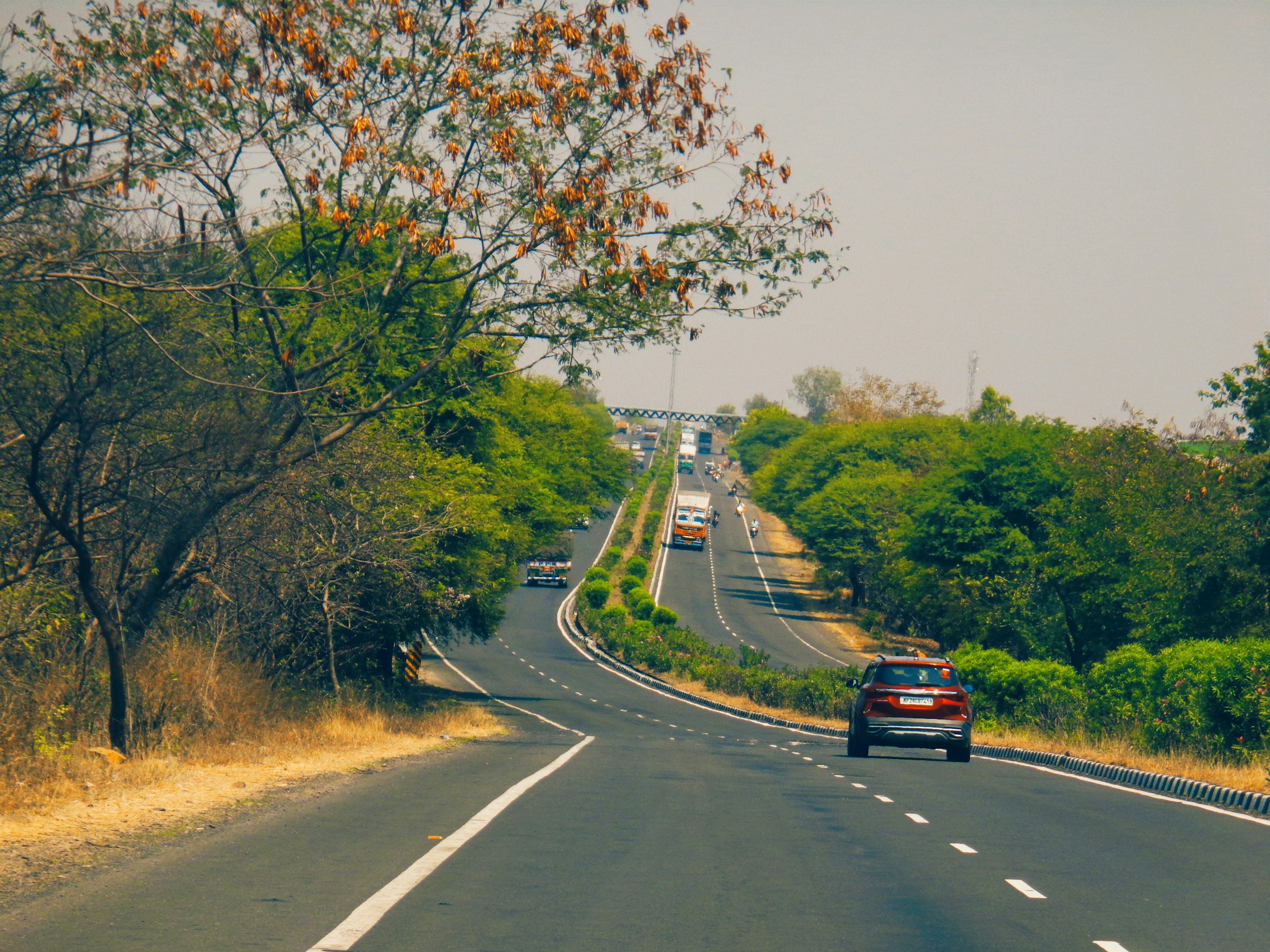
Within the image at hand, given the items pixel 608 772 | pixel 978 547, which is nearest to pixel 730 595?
pixel 978 547

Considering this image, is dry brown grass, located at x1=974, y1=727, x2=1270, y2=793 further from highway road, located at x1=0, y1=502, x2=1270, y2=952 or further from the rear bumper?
the rear bumper

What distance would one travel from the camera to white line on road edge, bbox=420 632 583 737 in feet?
118

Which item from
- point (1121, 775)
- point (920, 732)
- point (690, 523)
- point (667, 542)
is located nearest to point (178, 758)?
point (920, 732)

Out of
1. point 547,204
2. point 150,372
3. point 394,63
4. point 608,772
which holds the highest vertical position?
point 394,63

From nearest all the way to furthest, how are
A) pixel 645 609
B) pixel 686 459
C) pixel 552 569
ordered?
pixel 645 609 < pixel 552 569 < pixel 686 459

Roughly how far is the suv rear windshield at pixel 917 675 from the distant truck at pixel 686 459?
169m

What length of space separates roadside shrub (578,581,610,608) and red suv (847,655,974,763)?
181ft

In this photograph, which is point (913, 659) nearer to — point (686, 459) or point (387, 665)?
point (387, 665)

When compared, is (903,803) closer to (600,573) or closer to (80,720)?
(80,720)

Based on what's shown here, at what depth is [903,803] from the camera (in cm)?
1425

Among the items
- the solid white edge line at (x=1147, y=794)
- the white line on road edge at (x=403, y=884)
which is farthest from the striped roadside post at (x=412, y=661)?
the white line on road edge at (x=403, y=884)

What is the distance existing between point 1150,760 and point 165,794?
14107 mm

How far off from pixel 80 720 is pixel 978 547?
51.4 metres

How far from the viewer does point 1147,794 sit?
1645 centimetres
